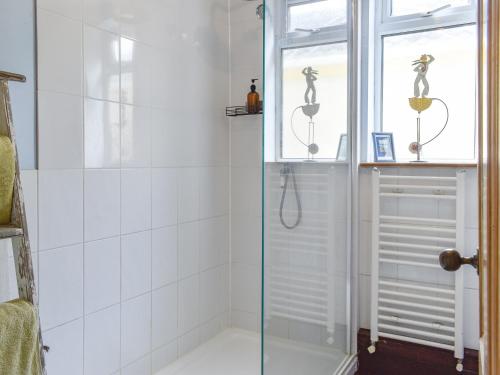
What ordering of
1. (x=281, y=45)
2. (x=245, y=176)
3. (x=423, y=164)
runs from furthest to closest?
(x=245, y=176) → (x=423, y=164) → (x=281, y=45)

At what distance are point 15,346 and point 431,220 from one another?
1803mm

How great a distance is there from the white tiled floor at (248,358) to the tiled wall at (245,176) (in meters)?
0.16

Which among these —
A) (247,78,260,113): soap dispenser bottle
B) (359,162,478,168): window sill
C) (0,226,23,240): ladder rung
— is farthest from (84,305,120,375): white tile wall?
(359,162,478,168): window sill

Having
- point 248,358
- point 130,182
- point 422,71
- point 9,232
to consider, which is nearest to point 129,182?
point 130,182

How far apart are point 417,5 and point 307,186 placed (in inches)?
55.9

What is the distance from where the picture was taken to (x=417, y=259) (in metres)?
2.11

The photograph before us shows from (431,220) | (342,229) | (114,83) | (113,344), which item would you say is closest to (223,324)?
(113,344)

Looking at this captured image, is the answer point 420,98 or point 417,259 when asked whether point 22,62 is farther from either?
point 417,259

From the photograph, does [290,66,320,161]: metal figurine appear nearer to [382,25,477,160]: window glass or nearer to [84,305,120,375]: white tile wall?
[382,25,477,160]: window glass

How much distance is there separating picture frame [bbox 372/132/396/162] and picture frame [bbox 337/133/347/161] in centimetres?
34

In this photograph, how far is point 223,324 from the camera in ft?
8.35

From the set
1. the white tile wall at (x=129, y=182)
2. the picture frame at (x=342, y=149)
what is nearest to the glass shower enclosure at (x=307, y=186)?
the picture frame at (x=342, y=149)

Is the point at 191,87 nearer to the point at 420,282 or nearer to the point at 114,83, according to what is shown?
the point at 114,83

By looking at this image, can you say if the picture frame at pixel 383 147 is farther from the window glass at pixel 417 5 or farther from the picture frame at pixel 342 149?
the window glass at pixel 417 5
